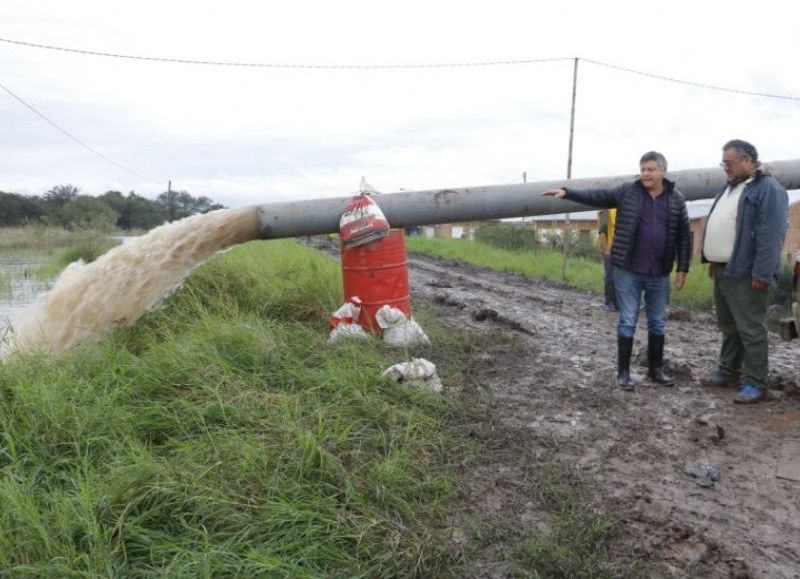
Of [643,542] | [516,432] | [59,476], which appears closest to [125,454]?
[59,476]

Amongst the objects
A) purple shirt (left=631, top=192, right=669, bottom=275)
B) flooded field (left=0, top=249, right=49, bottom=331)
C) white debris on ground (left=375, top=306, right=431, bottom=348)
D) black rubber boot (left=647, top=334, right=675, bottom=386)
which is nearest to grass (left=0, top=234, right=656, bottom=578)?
white debris on ground (left=375, top=306, right=431, bottom=348)

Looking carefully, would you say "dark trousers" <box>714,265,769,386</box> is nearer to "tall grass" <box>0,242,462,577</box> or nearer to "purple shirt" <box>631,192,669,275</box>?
"purple shirt" <box>631,192,669,275</box>

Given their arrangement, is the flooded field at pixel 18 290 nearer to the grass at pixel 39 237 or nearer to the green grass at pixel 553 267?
the grass at pixel 39 237

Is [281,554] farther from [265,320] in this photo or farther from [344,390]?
[265,320]

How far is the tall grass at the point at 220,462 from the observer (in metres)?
2.44

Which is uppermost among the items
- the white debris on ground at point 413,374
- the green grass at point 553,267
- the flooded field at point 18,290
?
the white debris on ground at point 413,374

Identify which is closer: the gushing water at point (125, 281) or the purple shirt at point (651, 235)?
the purple shirt at point (651, 235)

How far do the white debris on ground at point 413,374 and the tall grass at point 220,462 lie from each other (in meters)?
0.11

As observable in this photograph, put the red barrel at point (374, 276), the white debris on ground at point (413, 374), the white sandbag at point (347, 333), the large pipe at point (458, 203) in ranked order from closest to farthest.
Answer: the white debris on ground at point (413, 374)
the white sandbag at point (347, 333)
the red barrel at point (374, 276)
the large pipe at point (458, 203)

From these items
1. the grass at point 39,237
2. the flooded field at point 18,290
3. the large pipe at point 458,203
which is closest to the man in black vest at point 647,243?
the large pipe at point 458,203

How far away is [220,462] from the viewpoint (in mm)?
2918

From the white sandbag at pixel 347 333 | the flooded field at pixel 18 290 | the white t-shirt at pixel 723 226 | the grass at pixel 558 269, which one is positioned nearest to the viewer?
the white t-shirt at pixel 723 226

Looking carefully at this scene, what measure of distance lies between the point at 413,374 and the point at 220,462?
1.64 meters

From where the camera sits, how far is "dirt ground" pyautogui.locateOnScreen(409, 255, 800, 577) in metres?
2.57
